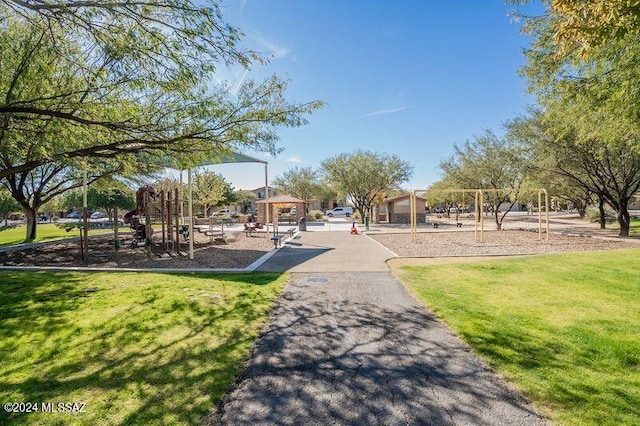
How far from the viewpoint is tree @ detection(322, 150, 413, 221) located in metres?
36.2

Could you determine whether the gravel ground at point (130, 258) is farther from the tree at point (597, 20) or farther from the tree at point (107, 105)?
the tree at point (597, 20)

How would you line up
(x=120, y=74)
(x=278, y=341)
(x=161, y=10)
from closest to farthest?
1. (x=278, y=341)
2. (x=161, y=10)
3. (x=120, y=74)

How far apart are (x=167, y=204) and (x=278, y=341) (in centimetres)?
1110

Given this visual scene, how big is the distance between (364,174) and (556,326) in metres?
31.9

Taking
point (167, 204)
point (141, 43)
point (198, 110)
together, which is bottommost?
point (167, 204)

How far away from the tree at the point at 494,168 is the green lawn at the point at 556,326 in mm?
14679

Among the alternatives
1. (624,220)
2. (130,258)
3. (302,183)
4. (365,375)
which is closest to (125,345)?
(365,375)

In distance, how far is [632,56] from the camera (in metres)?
6.01

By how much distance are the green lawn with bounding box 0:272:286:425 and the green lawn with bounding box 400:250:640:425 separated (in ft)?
10.4

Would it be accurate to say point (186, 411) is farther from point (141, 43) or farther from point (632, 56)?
point (632, 56)

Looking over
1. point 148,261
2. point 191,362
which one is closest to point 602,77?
point 191,362

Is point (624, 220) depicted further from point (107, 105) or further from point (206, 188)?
point (206, 188)

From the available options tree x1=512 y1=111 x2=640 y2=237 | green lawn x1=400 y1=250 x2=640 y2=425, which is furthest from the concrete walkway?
tree x1=512 y1=111 x2=640 y2=237

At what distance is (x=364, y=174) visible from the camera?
3603 cm
